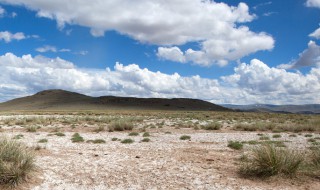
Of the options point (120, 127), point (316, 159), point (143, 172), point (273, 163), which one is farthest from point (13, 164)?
point (120, 127)

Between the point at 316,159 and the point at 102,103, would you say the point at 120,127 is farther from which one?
the point at 102,103

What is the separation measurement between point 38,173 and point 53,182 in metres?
0.78

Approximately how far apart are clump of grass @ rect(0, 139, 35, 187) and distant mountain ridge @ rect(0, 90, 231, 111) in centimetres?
14907

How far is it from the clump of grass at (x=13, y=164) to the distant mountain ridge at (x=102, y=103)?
489ft

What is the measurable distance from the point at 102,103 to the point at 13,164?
16345cm

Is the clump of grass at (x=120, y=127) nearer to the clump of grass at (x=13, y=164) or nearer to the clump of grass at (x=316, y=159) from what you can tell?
the clump of grass at (x=13, y=164)

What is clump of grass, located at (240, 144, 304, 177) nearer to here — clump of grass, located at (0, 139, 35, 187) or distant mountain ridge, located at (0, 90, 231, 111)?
clump of grass, located at (0, 139, 35, 187)

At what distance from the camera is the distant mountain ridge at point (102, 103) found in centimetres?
16575

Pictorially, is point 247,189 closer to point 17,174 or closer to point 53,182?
point 53,182

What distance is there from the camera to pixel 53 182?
9539 millimetres

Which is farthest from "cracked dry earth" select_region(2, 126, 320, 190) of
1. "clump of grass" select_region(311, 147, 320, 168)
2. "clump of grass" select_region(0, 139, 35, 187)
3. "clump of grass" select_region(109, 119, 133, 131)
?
"clump of grass" select_region(109, 119, 133, 131)

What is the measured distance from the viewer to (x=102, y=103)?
171 metres

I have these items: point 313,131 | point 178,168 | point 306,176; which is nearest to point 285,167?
point 306,176

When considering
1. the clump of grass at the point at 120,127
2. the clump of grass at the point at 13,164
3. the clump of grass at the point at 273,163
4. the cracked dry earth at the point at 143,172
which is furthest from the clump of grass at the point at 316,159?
the clump of grass at the point at 120,127
